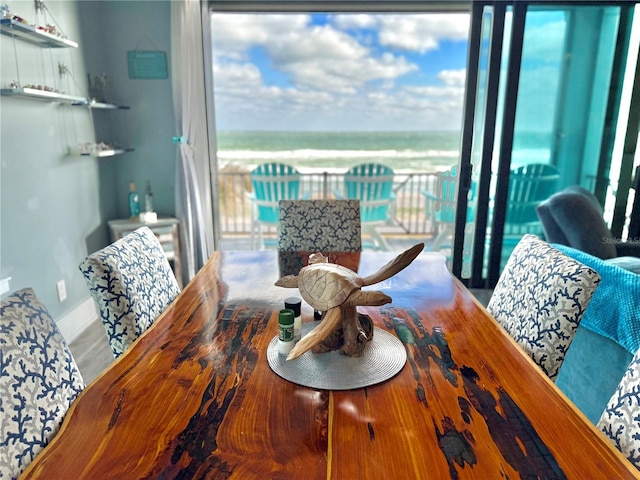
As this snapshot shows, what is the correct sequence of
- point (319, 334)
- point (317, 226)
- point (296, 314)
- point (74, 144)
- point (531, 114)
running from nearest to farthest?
point (319, 334)
point (296, 314)
point (317, 226)
point (74, 144)
point (531, 114)

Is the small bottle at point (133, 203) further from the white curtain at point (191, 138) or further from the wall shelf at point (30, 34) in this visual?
the wall shelf at point (30, 34)

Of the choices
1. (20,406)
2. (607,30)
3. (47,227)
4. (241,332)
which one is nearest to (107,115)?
(47,227)

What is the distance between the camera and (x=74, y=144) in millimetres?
2754

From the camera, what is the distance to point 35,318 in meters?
0.97

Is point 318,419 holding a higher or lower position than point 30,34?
Answer: lower

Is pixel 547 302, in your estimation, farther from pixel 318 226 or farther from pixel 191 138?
pixel 191 138

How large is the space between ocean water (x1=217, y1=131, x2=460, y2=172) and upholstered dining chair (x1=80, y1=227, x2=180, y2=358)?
9.62 m

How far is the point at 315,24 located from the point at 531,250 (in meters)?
9.36

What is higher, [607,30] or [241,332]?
[607,30]

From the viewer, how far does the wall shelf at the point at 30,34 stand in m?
1.97

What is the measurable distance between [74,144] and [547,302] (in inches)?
112

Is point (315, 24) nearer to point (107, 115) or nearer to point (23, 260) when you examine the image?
point (107, 115)

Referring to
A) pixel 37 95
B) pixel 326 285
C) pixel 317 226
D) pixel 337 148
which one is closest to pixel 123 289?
pixel 326 285

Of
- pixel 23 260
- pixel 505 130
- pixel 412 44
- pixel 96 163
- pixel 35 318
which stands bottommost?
pixel 23 260
